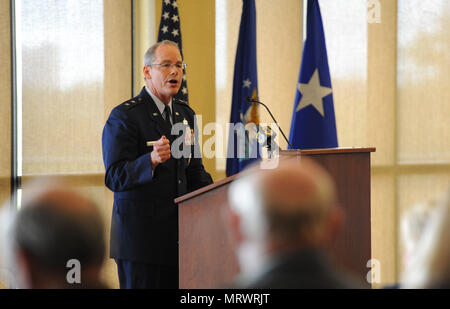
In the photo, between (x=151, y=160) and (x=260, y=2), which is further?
(x=260, y=2)

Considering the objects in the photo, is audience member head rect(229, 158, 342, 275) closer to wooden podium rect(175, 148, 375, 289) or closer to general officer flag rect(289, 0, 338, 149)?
wooden podium rect(175, 148, 375, 289)

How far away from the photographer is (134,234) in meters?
2.67

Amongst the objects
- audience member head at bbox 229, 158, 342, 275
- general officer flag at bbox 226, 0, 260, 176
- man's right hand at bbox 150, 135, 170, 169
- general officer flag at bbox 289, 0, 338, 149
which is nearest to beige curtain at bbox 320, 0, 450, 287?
general officer flag at bbox 289, 0, 338, 149

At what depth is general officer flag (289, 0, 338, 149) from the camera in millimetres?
3951

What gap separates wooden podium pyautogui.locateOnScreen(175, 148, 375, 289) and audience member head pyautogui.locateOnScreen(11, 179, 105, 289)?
1.13 meters

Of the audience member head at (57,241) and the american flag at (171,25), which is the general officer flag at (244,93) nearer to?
the american flag at (171,25)

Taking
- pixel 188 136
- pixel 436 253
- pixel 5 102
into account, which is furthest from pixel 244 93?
pixel 436 253

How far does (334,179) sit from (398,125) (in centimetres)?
290

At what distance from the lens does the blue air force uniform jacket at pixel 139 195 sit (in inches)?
105

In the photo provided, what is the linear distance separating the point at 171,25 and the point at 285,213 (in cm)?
349

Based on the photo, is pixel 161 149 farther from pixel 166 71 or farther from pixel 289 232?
pixel 289 232
